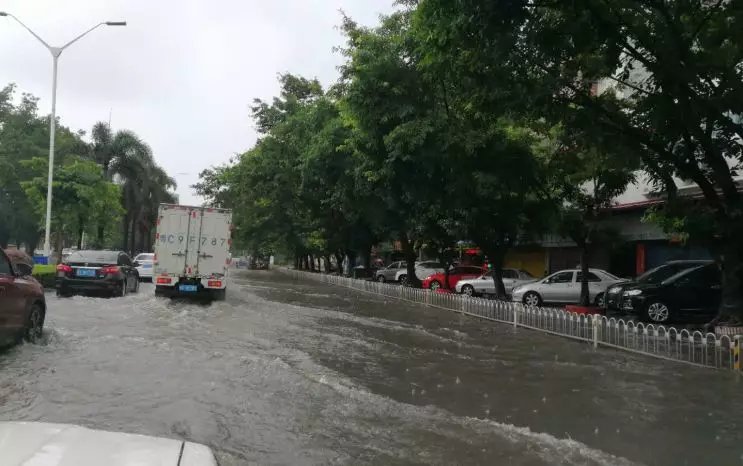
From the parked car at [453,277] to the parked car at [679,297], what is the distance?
38.5 feet

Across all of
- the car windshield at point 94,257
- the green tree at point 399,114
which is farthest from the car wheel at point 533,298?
the car windshield at point 94,257

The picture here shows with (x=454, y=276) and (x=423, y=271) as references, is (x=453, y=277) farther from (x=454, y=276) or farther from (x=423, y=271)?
(x=423, y=271)

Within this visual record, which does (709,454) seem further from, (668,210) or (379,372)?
(668,210)

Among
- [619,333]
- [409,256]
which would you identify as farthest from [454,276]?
[619,333]

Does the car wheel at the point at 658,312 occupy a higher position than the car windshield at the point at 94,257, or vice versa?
the car windshield at the point at 94,257

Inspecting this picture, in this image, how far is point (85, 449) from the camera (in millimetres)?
2248

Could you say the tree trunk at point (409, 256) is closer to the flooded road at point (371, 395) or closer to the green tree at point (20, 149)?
the flooded road at point (371, 395)

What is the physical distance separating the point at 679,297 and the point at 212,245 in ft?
40.8

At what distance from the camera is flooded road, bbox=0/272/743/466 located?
5512mm

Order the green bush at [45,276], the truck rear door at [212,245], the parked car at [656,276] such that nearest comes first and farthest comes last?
the parked car at [656,276] → the truck rear door at [212,245] → the green bush at [45,276]

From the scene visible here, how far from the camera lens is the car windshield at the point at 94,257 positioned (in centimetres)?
1786

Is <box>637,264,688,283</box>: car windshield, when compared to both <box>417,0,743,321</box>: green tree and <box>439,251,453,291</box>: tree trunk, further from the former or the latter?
<box>439,251,453,291</box>: tree trunk

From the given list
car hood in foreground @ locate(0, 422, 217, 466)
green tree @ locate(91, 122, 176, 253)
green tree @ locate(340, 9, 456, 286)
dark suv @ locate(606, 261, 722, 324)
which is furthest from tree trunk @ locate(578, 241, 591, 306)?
green tree @ locate(91, 122, 176, 253)

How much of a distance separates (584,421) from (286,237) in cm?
3912
